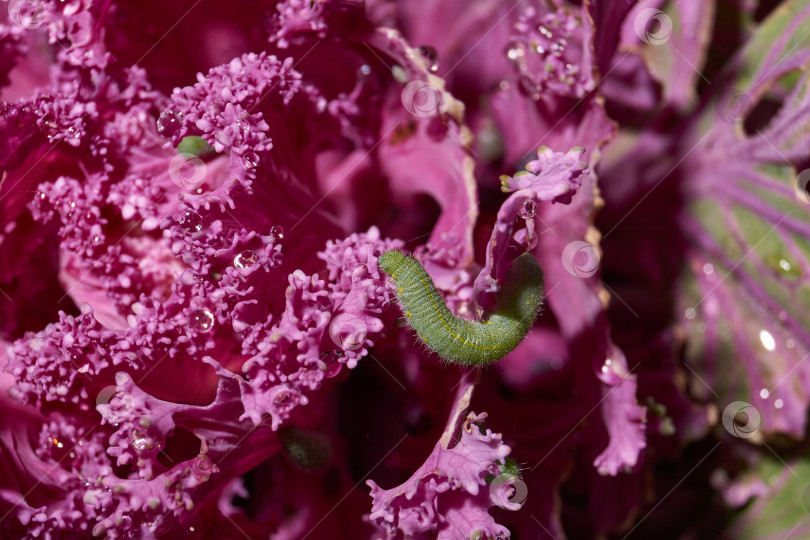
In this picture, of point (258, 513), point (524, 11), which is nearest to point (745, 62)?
point (524, 11)

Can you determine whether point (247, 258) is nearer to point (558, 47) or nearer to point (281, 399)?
point (281, 399)

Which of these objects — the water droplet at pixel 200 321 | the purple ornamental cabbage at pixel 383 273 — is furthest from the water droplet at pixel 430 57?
the water droplet at pixel 200 321

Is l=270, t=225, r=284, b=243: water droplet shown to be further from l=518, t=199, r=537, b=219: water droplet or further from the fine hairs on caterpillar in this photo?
l=518, t=199, r=537, b=219: water droplet

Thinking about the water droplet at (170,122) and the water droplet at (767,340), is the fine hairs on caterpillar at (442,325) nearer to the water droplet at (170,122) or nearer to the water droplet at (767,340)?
the water droplet at (170,122)

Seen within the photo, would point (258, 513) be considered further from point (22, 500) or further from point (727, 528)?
point (727, 528)

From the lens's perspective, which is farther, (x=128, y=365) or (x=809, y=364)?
(x=809, y=364)

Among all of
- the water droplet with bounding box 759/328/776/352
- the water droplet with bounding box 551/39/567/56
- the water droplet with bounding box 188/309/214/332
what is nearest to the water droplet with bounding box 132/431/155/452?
the water droplet with bounding box 188/309/214/332

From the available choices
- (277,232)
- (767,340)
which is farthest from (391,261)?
(767,340)
